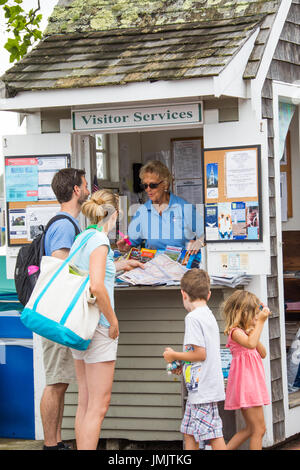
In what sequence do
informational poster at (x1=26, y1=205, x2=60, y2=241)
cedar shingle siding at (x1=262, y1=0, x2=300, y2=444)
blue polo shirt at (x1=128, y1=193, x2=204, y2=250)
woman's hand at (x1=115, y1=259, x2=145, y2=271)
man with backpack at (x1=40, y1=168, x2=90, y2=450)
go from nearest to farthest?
man with backpack at (x1=40, y1=168, x2=90, y2=450), cedar shingle siding at (x1=262, y1=0, x2=300, y2=444), woman's hand at (x1=115, y1=259, x2=145, y2=271), informational poster at (x1=26, y1=205, x2=60, y2=241), blue polo shirt at (x1=128, y1=193, x2=204, y2=250)

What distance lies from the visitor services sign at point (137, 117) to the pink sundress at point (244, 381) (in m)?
1.64

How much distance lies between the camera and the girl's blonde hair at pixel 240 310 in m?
5.10

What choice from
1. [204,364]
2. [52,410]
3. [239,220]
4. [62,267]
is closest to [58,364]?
[52,410]

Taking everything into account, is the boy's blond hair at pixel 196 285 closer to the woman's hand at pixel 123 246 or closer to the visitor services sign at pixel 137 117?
the visitor services sign at pixel 137 117

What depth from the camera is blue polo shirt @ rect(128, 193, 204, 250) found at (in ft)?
20.6

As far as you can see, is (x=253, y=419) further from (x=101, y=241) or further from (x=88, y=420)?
(x=101, y=241)

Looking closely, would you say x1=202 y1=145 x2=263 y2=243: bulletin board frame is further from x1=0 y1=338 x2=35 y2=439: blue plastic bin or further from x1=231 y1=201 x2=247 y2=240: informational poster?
x1=0 y1=338 x2=35 y2=439: blue plastic bin

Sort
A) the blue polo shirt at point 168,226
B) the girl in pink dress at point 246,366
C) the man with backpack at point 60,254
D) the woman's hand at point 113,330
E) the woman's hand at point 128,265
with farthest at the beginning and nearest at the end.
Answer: the blue polo shirt at point 168,226, the woman's hand at point 128,265, the man with backpack at point 60,254, the girl in pink dress at point 246,366, the woman's hand at point 113,330

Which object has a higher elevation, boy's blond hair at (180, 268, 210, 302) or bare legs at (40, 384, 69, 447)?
boy's blond hair at (180, 268, 210, 302)

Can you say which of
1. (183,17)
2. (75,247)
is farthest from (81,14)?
(75,247)

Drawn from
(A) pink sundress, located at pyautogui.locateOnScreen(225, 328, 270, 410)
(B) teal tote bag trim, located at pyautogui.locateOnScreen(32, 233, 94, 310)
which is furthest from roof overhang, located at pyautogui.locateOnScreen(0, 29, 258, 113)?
(A) pink sundress, located at pyautogui.locateOnScreen(225, 328, 270, 410)

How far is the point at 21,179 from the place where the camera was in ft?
20.3

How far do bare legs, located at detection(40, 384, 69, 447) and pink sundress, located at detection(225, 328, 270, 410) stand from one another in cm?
116

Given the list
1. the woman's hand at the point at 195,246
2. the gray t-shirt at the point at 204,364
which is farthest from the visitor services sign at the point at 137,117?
the gray t-shirt at the point at 204,364
